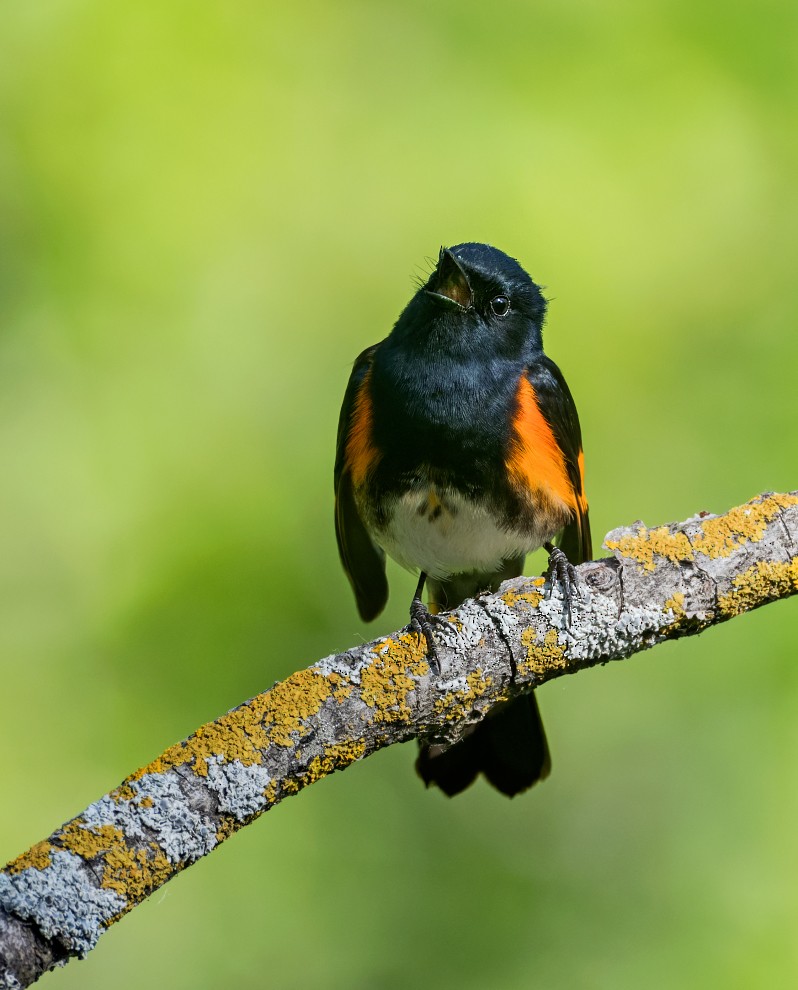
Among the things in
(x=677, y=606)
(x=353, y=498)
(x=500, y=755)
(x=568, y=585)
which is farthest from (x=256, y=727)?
(x=353, y=498)

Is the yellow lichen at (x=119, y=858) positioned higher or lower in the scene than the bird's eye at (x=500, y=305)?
lower

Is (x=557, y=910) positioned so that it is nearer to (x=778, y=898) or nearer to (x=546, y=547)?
(x=778, y=898)

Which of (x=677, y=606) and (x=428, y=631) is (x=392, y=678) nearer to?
(x=428, y=631)

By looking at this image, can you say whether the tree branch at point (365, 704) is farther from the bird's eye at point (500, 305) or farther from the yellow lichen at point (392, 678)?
the bird's eye at point (500, 305)

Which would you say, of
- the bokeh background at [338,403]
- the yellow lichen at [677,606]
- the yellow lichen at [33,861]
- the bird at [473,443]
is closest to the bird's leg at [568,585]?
the yellow lichen at [677,606]

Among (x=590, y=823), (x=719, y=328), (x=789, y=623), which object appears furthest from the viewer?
(x=719, y=328)

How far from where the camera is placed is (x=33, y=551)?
141 inches

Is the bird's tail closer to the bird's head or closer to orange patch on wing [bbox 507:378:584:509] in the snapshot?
orange patch on wing [bbox 507:378:584:509]

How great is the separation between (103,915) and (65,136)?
274 cm

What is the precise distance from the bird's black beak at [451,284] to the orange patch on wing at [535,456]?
30cm

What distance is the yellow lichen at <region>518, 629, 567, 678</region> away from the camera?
233 centimetres

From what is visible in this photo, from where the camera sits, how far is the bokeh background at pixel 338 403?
328 centimetres

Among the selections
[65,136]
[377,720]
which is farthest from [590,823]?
[65,136]

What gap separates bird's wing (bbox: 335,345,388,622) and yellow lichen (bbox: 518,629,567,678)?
1.13 m
